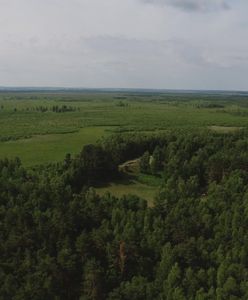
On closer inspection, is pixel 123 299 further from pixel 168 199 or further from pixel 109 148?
pixel 109 148

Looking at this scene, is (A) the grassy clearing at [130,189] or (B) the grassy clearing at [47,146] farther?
(B) the grassy clearing at [47,146]

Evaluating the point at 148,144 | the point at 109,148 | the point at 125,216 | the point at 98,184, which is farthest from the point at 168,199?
the point at 148,144

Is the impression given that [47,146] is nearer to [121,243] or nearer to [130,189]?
[130,189]

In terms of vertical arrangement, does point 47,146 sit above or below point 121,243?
below

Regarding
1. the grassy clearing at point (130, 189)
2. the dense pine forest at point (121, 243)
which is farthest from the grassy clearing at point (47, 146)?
the dense pine forest at point (121, 243)

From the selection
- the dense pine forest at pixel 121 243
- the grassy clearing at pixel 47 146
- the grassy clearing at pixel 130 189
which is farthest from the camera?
the grassy clearing at pixel 47 146

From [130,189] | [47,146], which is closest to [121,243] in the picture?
[130,189]

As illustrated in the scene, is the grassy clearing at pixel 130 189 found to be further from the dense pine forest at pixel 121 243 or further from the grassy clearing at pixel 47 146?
the grassy clearing at pixel 47 146

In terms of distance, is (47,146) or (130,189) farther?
(47,146)

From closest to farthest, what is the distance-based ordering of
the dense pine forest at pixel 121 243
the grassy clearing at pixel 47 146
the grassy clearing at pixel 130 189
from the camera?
the dense pine forest at pixel 121 243, the grassy clearing at pixel 130 189, the grassy clearing at pixel 47 146
